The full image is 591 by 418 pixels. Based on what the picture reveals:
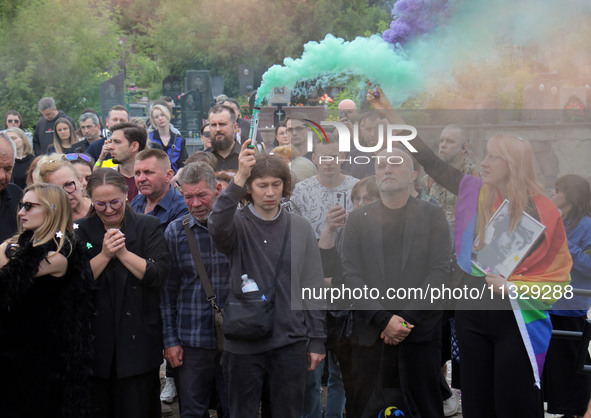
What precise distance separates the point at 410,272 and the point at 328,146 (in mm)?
865

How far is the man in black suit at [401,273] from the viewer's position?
146 inches

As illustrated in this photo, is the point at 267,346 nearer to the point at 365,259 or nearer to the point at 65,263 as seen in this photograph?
the point at 365,259

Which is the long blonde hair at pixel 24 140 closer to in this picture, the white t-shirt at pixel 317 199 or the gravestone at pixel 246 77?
the white t-shirt at pixel 317 199

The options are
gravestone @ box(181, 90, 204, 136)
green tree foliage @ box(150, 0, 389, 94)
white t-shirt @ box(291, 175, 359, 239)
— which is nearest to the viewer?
white t-shirt @ box(291, 175, 359, 239)

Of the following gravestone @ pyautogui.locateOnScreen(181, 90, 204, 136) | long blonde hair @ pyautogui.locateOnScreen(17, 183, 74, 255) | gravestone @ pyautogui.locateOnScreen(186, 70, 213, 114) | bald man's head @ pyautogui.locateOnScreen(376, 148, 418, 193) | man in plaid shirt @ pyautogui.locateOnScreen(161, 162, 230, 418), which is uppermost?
gravestone @ pyautogui.locateOnScreen(186, 70, 213, 114)

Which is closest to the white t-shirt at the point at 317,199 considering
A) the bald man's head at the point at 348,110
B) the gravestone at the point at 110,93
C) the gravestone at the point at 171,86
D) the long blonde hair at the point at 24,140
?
the bald man's head at the point at 348,110

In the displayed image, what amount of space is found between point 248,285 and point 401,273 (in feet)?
2.85

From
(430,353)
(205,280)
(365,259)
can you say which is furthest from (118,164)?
(430,353)

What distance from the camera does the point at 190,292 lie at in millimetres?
3900

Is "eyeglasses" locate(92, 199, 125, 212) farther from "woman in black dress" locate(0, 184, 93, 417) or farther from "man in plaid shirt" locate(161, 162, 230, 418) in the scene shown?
"man in plaid shirt" locate(161, 162, 230, 418)

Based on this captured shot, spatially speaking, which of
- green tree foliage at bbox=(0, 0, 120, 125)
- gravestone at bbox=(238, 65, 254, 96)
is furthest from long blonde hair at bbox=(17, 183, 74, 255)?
gravestone at bbox=(238, 65, 254, 96)

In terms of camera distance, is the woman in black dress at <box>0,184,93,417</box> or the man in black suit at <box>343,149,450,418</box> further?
the man in black suit at <box>343,149,450,418</box>

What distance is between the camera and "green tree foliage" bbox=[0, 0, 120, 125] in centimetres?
1841

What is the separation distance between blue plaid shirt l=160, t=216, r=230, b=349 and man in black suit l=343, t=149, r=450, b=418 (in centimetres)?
76
